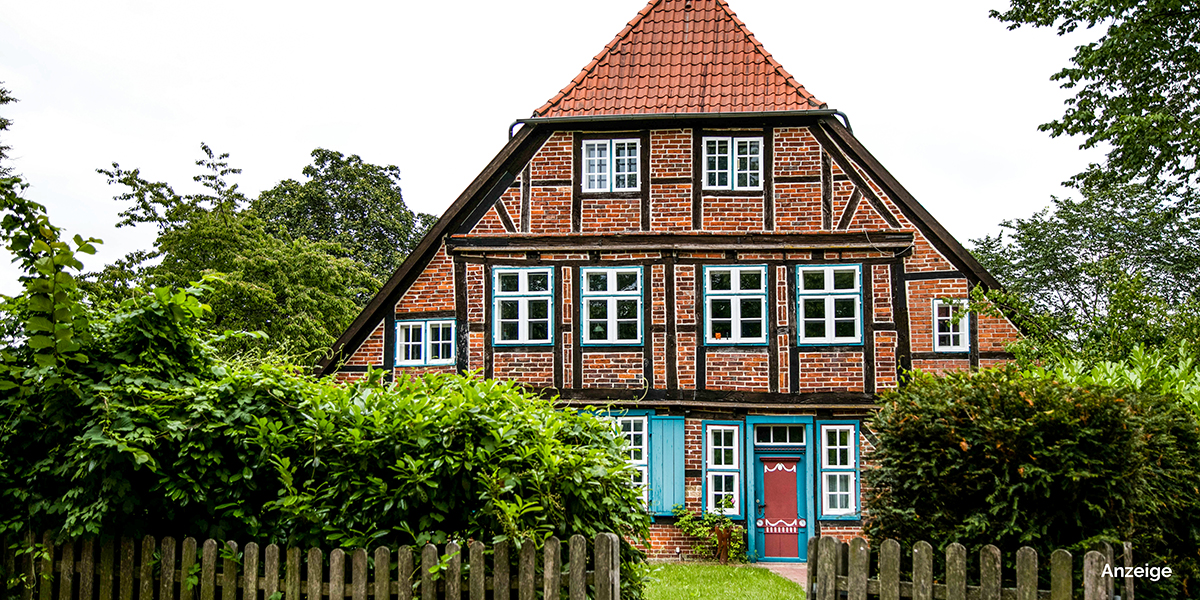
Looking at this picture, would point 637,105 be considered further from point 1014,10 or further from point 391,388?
point 391,388

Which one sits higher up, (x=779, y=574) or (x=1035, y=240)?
(x=1035, y=240)

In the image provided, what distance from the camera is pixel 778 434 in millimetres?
13711

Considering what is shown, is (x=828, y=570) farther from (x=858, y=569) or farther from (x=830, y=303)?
(x=830, y=303)

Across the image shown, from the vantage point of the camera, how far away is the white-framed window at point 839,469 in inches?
528

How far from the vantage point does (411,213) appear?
1357 inches

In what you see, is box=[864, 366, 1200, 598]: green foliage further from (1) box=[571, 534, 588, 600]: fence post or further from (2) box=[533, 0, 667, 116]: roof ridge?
(2) box=[533, 0, 667, 116]: roof ridge

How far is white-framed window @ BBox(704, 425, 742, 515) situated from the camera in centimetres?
1340

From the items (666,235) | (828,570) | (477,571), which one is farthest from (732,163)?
(477,571)

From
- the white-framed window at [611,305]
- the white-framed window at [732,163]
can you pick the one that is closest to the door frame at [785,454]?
the white-framed window at [611,305]

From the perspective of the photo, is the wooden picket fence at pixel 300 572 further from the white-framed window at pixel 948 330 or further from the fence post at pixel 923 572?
the white-framed window at pixel 948 330

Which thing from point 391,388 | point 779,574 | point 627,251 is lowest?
point 779,574

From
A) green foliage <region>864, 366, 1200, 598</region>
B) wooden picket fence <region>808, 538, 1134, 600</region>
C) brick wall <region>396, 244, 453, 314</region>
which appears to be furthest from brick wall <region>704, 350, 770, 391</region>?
wooden picket fence <region>808, 538, 1134, 600</region>

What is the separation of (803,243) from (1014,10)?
23.0 feet

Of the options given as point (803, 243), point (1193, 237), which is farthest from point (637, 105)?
point (1193, 237)
